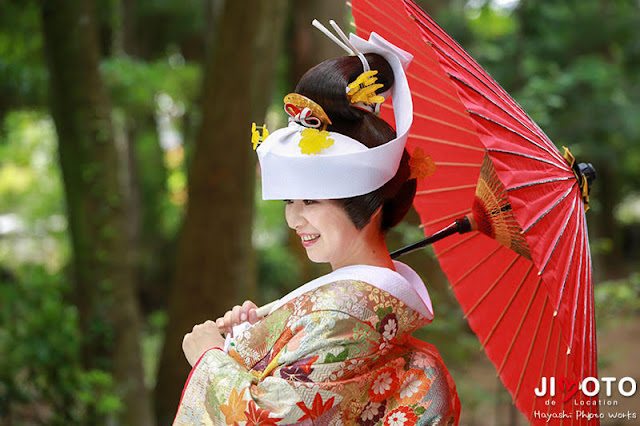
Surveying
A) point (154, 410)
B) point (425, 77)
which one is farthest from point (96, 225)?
point (425, 77)

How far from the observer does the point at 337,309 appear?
53.4 inches

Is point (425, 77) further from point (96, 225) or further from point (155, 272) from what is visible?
point (155, 272)

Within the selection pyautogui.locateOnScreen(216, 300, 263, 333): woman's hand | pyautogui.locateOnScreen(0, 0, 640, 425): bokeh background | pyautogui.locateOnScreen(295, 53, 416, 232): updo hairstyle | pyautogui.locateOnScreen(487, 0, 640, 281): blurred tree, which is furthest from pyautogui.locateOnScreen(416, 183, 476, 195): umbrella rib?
pyautogui.locateOnScreen(487, 0, 640, 281): blurred tree

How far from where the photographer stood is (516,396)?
5.54 feet

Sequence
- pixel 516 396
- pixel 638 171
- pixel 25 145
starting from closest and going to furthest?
pixel 516 396
pixel 25 145
pixel 638 171

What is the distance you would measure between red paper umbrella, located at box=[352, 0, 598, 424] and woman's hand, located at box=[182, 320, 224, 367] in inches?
23.5

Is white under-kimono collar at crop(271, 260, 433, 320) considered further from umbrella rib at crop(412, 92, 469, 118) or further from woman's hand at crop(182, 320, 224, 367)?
umbrella rib at crop(412, 92, 469, 118)

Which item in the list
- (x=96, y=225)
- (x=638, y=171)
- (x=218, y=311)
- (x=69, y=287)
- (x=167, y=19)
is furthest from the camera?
(x=638, y=171)

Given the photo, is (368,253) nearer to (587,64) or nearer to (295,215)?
(295,215)

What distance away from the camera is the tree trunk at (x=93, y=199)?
3.74 meters

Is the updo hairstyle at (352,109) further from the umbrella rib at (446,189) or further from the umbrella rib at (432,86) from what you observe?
the umbrella rib at (446,189)

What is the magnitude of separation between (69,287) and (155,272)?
4.94 m

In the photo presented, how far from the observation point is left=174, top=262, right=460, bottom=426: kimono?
1.31 meters

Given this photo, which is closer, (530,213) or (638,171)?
(530,213)
